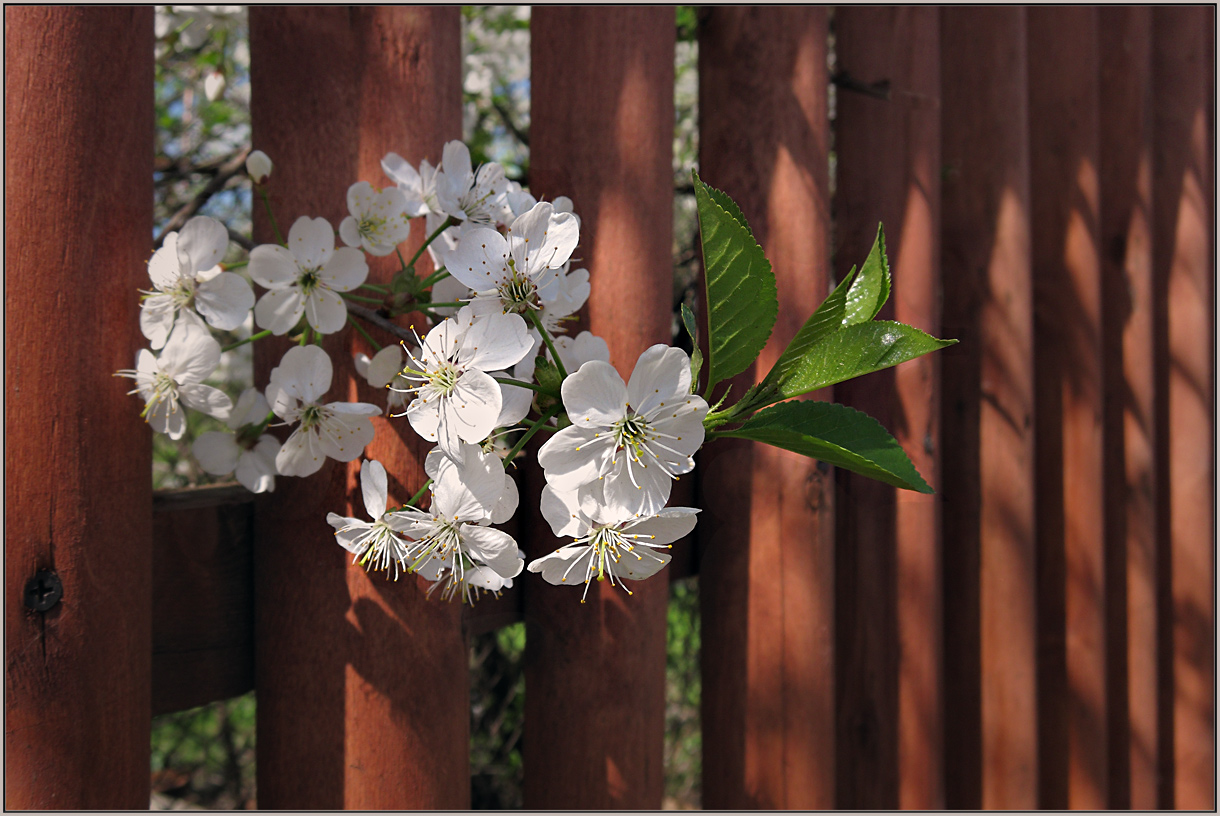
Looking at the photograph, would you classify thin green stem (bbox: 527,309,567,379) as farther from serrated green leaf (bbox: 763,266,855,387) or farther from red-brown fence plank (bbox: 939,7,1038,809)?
red-brown fence plank (bbox: 939,7,1038,809)

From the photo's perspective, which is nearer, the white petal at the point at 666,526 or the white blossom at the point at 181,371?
the white petal at the point at 666,526

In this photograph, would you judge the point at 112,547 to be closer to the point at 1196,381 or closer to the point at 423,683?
A: the point at 423,683

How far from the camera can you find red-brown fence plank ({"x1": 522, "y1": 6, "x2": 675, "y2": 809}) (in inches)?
38.1

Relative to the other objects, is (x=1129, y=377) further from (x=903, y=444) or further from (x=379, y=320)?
(x=379, y=320)

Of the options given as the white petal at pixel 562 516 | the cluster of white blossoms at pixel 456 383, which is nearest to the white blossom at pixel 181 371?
the cluster of white blossoms at pixel 456 383

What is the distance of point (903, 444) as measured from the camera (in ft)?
4.42

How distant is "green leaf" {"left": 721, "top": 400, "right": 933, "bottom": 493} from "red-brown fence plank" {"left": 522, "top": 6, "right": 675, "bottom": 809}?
A: 405 mm

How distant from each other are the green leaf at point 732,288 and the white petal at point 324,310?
0.37 m

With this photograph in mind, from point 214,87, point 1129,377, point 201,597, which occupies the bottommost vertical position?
point 201,597

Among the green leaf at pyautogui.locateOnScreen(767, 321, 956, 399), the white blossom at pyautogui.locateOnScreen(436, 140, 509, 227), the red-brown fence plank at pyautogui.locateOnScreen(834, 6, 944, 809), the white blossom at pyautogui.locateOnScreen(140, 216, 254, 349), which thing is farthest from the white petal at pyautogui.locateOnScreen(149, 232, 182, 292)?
the red-brown fence plank at pyautogui.locateOnScreen(834, 6, 944, 809)

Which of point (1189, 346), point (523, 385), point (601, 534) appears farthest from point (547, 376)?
point (1189, 346)

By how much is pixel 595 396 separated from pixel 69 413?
0.55m

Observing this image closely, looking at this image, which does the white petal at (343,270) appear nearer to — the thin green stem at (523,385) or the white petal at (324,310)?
the white petal at (324,310)

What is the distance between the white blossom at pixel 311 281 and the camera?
0.71 m
